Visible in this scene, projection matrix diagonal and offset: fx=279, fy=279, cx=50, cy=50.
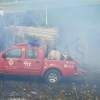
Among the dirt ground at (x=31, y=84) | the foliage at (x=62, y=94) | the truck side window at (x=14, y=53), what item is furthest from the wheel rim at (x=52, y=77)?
the truck side window at (x=14, y=53)

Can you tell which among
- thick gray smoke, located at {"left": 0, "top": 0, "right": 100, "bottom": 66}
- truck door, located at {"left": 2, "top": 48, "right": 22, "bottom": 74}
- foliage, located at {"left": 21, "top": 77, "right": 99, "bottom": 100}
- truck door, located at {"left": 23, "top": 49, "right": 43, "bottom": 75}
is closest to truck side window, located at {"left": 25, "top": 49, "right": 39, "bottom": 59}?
truck door, located at {"left": 23, "top": 49, "right": 43, "bottom": 75}

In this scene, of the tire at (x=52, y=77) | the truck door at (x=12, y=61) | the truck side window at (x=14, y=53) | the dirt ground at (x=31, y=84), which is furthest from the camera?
the tire at (x=52, y=77)

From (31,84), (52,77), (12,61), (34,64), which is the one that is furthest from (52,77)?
(12,61)

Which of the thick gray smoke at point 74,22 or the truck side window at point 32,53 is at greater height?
the thick gray smoke at point 74,22

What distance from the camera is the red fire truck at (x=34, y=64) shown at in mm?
11477

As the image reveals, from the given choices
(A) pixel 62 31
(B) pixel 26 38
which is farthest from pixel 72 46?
(A) pixel 62 31

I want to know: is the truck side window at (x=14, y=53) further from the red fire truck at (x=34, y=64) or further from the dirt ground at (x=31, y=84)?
the dirt ground at (x=31, y=84)

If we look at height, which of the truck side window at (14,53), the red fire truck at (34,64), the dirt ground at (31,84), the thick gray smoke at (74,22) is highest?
the thick gray smoke at (74,22)

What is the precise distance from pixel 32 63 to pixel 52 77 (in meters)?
1.05

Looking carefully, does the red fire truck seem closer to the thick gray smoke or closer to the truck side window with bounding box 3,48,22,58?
the truck side window with bounding box 3,48,22,58

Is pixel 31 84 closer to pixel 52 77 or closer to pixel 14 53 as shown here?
pixel 52 77

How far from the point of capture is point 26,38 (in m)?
22.6

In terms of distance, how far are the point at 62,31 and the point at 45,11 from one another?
10.5m

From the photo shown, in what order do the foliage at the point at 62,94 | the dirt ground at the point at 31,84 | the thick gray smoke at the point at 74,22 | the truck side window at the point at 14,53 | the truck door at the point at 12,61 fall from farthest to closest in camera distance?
the thick gray smoke at the point at 74,22, the truck side window at the point at 14,53, the truck door at the point at 12,61, the dirt ground at the point at 31,84, the foliage at the point at 62,94
